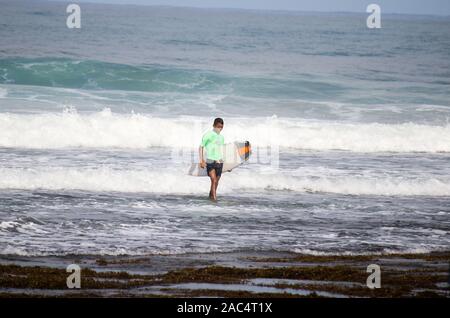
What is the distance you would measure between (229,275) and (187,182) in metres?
8.15

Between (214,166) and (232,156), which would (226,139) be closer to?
(232,156)

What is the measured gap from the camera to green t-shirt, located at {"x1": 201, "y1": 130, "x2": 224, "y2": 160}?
14.8 meters

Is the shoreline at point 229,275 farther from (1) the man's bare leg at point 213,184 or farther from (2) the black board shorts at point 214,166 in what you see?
(1) the man's bare leg at point 213,184

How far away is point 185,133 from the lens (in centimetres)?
2572

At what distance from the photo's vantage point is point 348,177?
61.7 feet

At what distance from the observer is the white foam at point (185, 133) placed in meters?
23.7

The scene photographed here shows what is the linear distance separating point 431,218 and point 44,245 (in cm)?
724

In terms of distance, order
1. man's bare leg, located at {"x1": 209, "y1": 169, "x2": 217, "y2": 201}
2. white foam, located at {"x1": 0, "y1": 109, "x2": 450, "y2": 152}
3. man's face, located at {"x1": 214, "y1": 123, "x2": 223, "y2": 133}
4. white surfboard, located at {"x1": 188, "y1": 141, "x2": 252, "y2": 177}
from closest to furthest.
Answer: man's face, located at {"x1": 214, "y1": 123, "x2": 223, "y2": 133} → man's bare leg, located at {"x1": 209, "y1": 169, "x2": 217, "y2": 201} → white surfboard, located at {"x1": 188, "y1": 141, "x2": 252, "y2": 177} → white foam, located at {"x1": 0, "y1": 109, "x2": 450, "y2": 152}

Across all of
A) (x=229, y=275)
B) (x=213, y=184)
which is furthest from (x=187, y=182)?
(x=229, y=275)

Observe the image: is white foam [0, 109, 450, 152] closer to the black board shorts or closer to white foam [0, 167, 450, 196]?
white foam [0, 167, 450, 196]

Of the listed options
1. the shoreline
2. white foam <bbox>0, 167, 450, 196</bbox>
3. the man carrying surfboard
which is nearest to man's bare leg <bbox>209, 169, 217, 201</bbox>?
the man carrying surfboard

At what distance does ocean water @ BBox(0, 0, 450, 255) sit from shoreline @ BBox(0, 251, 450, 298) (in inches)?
24.3

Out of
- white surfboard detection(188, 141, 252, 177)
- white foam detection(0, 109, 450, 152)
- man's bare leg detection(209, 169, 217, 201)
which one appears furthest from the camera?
white foam detection(0, 109, 450, 152)
